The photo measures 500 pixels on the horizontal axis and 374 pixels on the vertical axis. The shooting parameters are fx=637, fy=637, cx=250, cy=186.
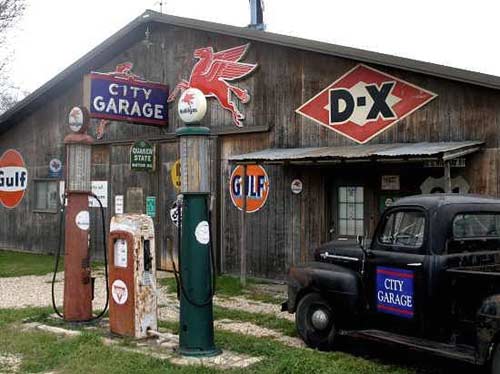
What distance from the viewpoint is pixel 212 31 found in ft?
44.0

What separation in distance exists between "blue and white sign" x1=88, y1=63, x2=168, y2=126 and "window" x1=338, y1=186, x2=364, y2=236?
4.87 meters

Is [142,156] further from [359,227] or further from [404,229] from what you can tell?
[404,229]

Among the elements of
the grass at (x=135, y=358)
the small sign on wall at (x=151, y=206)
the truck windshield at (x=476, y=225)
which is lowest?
the grass at (x=135, y=358)

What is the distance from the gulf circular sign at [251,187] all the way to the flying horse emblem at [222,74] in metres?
1.01

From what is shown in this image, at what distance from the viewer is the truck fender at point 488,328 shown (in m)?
5.46

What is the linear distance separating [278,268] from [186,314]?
5.66 m

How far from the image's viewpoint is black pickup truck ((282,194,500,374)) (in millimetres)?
5859

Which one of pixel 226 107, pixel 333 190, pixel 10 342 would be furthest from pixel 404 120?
pixel 10 342

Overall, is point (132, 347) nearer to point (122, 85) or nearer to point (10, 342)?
point (10, 342)

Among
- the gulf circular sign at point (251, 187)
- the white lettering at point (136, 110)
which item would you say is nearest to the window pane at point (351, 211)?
the gulf circular sign at point (251, 187)

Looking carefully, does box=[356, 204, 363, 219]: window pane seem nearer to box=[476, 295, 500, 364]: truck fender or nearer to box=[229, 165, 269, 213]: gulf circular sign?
box=[229, 165, 269, 213]: gulf circular sign

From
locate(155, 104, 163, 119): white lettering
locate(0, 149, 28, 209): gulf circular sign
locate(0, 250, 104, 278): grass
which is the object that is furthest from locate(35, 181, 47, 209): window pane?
locate(155, 104, 163, 119): white lettering

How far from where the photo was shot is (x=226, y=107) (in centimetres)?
1340

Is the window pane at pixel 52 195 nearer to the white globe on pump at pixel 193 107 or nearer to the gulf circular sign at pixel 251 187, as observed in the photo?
the gulf circular sign at pixel 251 187
